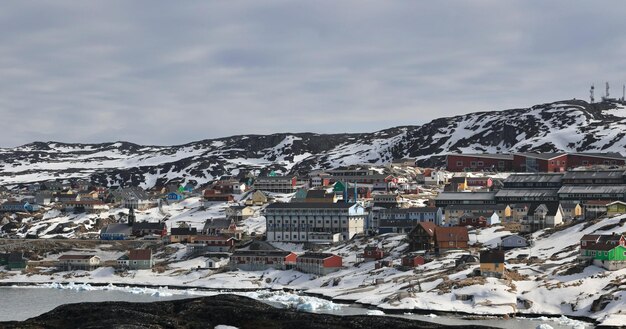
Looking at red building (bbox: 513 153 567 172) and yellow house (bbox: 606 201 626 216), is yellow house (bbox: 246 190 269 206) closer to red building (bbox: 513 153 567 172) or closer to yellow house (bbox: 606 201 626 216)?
red building (bbox: 513 153 567 172)

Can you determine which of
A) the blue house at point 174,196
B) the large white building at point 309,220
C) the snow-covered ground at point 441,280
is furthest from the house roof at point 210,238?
the blue house at point 174,196

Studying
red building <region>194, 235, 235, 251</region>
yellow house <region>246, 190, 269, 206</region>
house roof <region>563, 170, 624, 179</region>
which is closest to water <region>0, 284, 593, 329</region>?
red building <region>194, 235, 235, 251</region>

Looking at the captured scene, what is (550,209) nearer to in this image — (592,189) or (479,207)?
(479,207)

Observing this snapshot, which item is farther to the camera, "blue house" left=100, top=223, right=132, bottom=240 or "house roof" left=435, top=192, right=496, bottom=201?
"blue house" left=100, top=223, right=132, bottom=240

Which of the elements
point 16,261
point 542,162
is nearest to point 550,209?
point 542,162

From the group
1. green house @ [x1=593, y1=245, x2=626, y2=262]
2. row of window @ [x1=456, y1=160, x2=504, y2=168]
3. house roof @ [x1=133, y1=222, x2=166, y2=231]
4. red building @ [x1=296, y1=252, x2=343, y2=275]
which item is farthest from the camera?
row of window @ [x1=456, y1=160, x2=504, y2=168]

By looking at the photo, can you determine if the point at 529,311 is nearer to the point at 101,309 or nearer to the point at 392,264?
the point at 392,264

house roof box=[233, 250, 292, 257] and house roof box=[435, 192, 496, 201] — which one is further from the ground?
house roof box=[435, 192, 496, 201]
